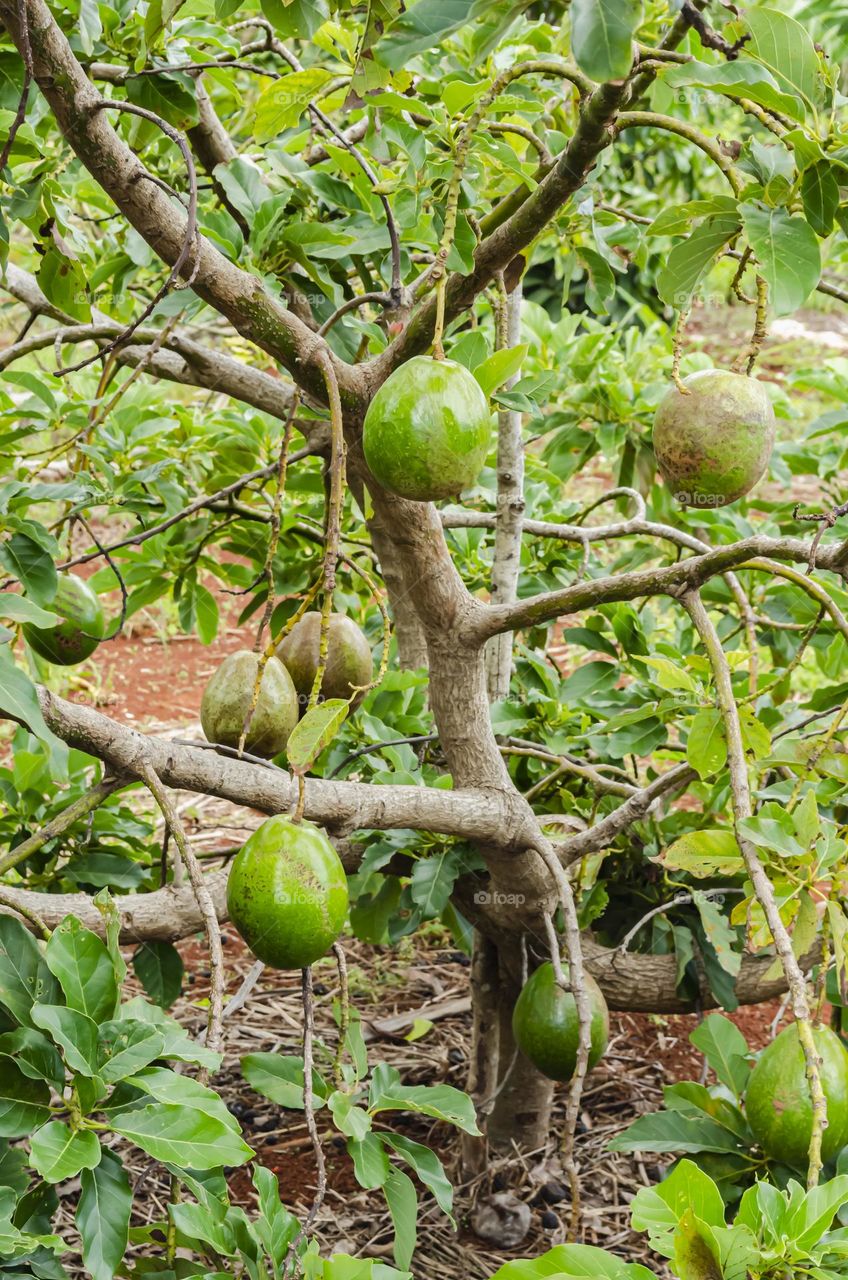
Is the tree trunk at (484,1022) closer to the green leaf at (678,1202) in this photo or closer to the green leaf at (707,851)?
the green leaf at (707,851)

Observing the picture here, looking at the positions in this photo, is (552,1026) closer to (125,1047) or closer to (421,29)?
(125,1047)

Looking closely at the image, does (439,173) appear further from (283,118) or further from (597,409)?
(597,409)

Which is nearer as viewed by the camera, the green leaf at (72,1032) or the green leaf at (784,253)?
the green leaf at (784,253)

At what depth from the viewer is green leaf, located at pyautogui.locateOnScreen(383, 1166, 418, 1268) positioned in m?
1.34

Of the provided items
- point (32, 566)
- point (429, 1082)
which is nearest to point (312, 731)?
point (32, 566)

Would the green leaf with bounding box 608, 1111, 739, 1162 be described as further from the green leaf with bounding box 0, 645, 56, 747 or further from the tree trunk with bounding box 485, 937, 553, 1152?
the green leaf with bounding box 0, 645, 56, 747

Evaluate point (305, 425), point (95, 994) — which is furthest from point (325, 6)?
point (95, 994)

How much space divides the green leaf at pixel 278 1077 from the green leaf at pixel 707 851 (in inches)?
18.4

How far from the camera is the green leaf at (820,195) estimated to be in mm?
1011

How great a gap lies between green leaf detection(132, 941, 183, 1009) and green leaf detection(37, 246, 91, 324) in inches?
38.6

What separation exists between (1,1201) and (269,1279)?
0.83 feet

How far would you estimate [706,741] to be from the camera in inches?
53.2

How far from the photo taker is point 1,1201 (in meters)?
1.04
